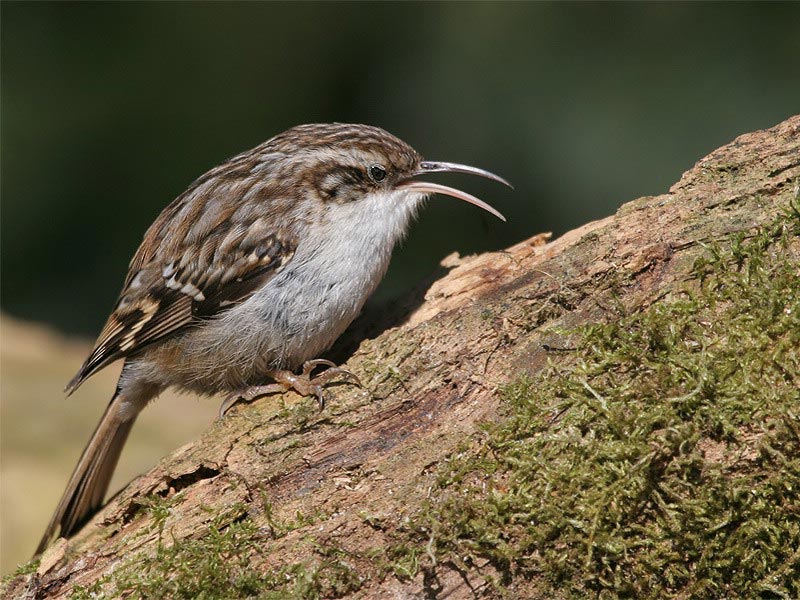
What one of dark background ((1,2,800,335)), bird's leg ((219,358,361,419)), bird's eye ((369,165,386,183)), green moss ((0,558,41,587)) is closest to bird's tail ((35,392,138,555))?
green moss ((0,558,41,587))

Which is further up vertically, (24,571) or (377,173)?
(377,173)

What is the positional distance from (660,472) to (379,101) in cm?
321

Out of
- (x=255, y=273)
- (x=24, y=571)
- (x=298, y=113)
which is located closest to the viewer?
(x=24, y=571)

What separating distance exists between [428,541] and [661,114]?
268cm

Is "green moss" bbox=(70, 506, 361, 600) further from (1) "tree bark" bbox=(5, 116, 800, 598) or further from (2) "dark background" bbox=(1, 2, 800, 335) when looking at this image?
(2) "dark background" bbox=(1, 2, 800, 335)

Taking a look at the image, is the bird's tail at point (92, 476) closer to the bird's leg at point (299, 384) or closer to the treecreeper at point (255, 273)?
the treecreeper at point (255, 273)

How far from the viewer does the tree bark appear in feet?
6.65

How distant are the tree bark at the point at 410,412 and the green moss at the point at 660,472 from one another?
94mm

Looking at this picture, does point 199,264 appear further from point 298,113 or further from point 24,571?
point 298,113

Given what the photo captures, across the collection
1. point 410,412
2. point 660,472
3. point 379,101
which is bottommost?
point 660,472

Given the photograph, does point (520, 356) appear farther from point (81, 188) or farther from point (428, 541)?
point (81, 188)

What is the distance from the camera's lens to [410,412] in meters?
2.13

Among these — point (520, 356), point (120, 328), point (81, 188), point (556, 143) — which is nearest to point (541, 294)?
point (520, 356)

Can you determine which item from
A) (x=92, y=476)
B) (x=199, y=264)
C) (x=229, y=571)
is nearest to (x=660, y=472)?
(x=229, y=571)
